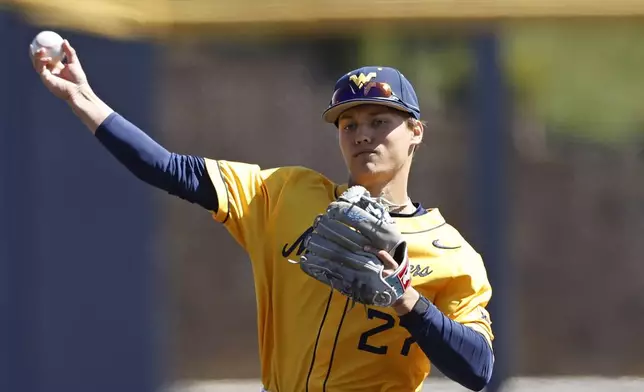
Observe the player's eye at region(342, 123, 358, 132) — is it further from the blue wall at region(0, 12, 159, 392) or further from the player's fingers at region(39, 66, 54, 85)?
the blue wall at region(0, 12, 159, 392)

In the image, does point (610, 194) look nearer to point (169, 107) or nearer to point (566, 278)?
point (566, 278)

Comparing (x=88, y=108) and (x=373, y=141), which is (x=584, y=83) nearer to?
(x=373, y=141)

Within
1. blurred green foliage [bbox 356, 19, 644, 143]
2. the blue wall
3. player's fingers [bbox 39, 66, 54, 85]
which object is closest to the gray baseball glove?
player's fingers [bbox 39, 66, 54, 85]

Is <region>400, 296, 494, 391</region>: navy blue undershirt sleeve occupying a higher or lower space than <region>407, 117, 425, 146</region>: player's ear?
lower

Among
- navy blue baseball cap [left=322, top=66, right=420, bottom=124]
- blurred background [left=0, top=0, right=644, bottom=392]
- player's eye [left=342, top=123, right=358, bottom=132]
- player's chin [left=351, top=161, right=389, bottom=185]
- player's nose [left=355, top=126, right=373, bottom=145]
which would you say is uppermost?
navy blue baseball cap [left=322, top=66, right=420, bottom=124]

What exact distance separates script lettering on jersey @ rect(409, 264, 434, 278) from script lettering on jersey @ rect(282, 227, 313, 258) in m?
0.25

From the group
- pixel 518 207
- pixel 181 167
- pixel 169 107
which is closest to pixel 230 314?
pixel 169 107

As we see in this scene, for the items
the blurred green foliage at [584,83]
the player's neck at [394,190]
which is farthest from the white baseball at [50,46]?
the blurred green foliage at [584,83]

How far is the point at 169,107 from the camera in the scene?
6.66 metres

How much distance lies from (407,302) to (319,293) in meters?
0.38

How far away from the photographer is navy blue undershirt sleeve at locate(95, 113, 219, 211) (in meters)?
2.59

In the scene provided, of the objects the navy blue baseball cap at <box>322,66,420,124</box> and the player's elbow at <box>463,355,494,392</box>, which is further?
the navy blue baseball cap at <box>322,66,420,124</box>

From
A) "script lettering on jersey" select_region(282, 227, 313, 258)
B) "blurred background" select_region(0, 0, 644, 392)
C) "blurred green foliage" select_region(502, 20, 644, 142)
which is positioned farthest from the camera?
"blurred green foliage" select_region(502, 20, 644, 142)

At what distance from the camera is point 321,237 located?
97.3 inches
